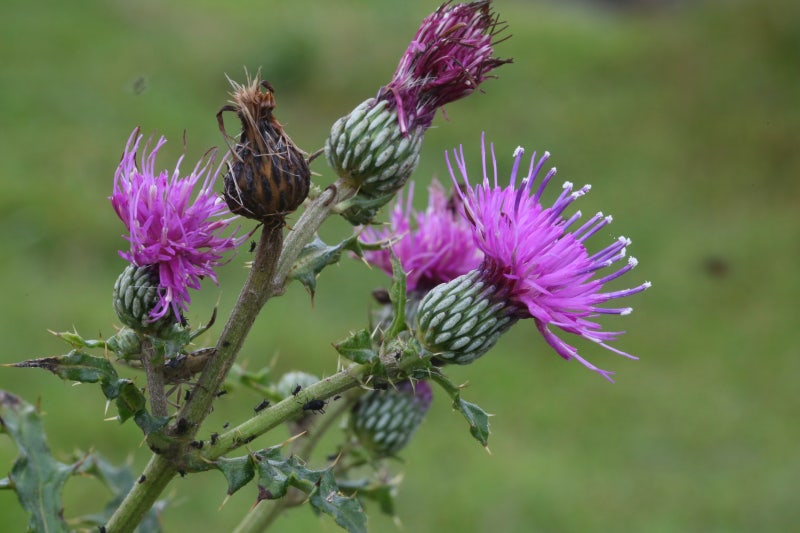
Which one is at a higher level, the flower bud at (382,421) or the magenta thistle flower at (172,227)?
the flower bud at (382,421)

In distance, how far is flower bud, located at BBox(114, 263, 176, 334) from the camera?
6.44ft

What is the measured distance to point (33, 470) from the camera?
83.5 inches

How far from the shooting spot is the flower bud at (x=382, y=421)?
2.66m

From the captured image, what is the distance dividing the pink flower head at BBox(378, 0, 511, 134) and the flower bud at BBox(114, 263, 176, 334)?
2.13ft

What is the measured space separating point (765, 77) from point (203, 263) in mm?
12791

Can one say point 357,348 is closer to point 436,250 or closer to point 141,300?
point 141,300

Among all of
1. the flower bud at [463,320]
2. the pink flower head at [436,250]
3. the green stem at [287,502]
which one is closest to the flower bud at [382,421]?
the green stem at [287,502]

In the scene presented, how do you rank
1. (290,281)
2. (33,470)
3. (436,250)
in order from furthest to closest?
1. (436,250)
2. (33,470)
3. (290,281)

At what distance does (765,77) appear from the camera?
13203 millimetres

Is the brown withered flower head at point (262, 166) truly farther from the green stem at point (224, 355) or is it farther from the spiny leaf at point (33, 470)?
the spiny leaf at point (33, 470)

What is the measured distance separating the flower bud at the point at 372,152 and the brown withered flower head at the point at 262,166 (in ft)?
0.54

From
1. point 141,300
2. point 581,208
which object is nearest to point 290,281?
point 141,300

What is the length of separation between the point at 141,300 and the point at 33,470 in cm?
51

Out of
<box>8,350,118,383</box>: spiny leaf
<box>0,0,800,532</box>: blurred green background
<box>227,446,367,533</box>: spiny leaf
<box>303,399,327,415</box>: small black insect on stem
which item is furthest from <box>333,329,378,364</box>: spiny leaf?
<box>0,0,800,532</box>: blurred green background
